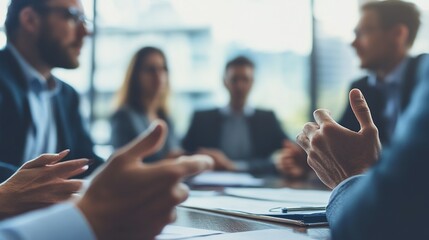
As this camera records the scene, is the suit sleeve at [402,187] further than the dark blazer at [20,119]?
No

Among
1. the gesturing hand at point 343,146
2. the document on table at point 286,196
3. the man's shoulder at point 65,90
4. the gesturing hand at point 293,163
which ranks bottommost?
the gesturing hand at point 293,163

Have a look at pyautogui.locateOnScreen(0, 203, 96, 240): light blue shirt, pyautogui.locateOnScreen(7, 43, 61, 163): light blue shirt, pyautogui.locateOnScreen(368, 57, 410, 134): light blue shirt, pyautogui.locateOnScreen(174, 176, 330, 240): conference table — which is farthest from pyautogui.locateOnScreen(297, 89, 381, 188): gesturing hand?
pyautogui.locateOnScreen(368, 57, 410, 134): light blue shirt

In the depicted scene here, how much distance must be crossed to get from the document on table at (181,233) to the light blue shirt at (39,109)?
148 cm

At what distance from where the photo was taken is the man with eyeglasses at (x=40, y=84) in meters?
2.18

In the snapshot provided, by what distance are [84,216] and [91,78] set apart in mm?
4681

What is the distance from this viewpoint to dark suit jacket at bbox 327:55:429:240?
62cm

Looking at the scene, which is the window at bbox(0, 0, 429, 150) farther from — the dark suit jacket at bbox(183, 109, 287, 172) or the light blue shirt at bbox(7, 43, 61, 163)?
the light blue shirt at bbox(7, 43, 61, 163)

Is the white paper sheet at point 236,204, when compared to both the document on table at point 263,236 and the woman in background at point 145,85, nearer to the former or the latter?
the document on table at point 263,236

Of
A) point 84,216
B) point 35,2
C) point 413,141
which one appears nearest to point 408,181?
point 413,141

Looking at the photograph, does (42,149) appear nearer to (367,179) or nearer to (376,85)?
(367,179)

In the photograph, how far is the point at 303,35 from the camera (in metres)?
5.01

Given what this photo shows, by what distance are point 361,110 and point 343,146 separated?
0.11 meters

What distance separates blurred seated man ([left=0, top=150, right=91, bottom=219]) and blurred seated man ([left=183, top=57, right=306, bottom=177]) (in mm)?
2956

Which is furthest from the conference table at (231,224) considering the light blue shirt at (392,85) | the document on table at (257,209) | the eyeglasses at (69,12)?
the light blue shirt at (392,85)
